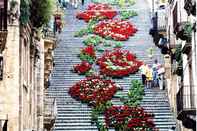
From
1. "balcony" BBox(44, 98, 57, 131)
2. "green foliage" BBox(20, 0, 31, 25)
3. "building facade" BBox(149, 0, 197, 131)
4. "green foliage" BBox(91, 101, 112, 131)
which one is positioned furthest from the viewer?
"green foliage" BBox(91, 101, 112, 131)

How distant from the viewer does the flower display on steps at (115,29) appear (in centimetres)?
4594

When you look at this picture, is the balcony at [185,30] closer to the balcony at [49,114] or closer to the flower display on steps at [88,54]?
the balcony at [49,114]

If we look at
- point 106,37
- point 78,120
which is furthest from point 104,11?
point 78,120

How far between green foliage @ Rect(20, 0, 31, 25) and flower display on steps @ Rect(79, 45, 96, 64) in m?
15.3

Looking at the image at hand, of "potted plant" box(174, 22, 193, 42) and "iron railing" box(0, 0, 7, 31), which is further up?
"iron railing" box(0, 0, 7, 31)

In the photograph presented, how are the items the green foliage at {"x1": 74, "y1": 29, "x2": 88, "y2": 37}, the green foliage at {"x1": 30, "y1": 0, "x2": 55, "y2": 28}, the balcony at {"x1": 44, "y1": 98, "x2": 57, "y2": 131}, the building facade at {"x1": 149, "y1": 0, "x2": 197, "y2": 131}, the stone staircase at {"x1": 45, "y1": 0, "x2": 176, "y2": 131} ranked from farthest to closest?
the green foliage at {"x1": 74, "y1": 29, "x2": 88, "y2": 37} → the stone staircase at {"x1": 45, "y1": 0, "x2": 176, "y2": 131} → the balcony at {"x1": 44, "y1": 98, "x2": 57, "y2": 131} → the building facade at {"x1": 149, "y1": 0, "x2": 197, "y2": 131} → the green foliage at {"x1": 30, "y1": 0, "x2": 55, "y2": 28}

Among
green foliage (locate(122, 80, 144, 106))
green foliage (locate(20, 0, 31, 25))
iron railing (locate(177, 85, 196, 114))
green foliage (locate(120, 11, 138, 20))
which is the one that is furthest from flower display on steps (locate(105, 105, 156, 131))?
green foliage (locate(120, 11, 138, 20))

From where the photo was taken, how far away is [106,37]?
45844 millimetres

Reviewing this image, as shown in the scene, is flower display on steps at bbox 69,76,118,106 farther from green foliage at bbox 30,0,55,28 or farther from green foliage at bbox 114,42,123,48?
green foliage at bbox 30,0,55,28

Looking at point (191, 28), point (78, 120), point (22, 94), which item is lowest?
point (78, 120)

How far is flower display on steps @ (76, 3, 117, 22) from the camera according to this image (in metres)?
49.1

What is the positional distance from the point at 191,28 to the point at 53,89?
11.7 m

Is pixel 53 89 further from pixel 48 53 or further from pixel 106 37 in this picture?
pixel 106 37

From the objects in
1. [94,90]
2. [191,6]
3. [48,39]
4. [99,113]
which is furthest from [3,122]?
[94,90]
